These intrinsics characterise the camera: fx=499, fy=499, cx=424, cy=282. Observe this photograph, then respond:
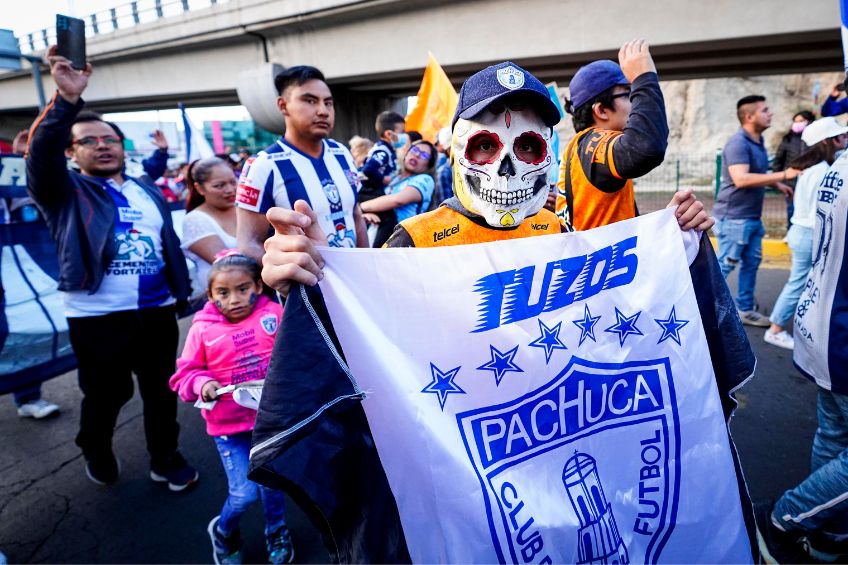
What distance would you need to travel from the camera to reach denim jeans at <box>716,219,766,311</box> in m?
5.25

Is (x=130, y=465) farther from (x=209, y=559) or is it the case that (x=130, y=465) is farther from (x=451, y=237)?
(x=451, y=237)

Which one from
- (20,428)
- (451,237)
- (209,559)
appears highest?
(451,237)

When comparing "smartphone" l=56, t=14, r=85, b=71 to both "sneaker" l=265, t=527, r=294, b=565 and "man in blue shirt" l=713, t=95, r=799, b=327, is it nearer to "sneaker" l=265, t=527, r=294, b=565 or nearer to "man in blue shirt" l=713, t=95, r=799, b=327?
"sneaker" l=265, t=527, r=294, b=565

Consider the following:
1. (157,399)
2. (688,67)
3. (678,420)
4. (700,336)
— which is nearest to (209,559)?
(157,399)

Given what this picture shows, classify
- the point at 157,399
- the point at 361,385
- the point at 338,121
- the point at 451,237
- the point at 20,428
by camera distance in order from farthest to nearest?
the point at 338,121
the point at 20,428
the point at 157,399
the point at 451,237
the point at 361,385

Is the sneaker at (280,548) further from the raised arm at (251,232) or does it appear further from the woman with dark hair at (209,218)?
the woman with dark hair at (209,218)

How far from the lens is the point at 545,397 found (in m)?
1.52

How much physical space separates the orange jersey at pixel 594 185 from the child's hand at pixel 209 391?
1674 millimetres

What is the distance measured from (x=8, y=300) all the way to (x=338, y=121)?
16.8m

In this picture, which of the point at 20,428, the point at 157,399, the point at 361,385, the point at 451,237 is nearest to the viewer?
the point at 361,385

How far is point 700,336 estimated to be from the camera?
1.70 meters

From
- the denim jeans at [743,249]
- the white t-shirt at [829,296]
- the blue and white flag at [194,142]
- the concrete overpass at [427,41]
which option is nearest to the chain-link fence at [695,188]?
the concrete overpass at [427,41]

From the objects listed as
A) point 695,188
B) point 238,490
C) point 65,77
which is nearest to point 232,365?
point 238,490

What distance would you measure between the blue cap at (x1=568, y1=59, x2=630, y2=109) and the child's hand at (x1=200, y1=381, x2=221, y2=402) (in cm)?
216
